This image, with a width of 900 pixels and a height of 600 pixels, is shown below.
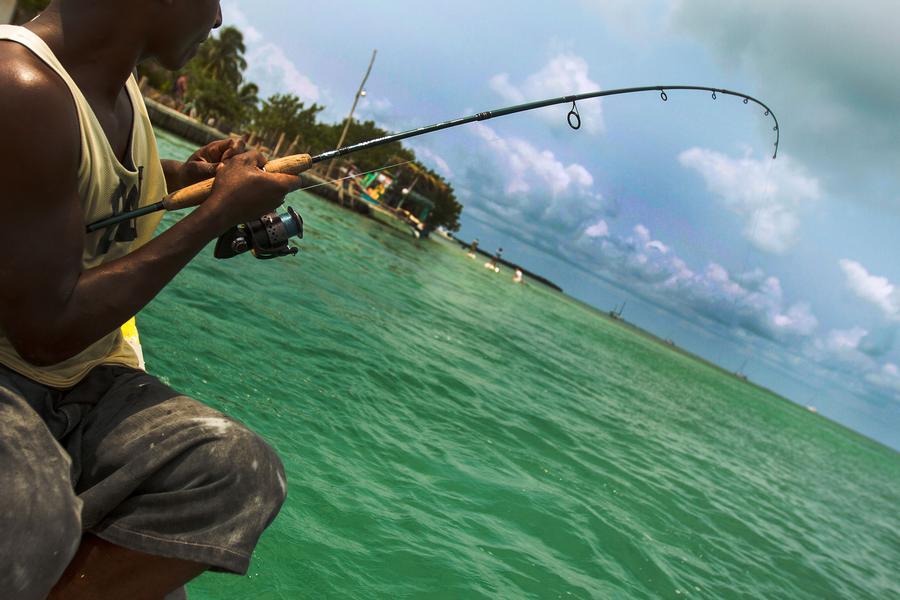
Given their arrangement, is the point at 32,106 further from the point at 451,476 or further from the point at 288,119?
the point at 288,119

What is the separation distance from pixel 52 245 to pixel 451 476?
4404 mm

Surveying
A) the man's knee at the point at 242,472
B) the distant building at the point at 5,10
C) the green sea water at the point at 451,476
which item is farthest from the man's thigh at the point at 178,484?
the distant building at the point at 5,10

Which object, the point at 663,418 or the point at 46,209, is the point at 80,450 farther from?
the point at 663,418

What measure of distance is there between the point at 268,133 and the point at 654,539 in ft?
200

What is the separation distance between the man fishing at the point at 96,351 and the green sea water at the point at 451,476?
4.78 feet

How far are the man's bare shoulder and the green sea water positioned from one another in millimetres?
2155

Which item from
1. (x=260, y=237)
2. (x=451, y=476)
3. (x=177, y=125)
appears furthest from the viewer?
(x=177, y=125)

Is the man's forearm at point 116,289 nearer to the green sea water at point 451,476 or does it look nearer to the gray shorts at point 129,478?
the gray shorts at point 129,478

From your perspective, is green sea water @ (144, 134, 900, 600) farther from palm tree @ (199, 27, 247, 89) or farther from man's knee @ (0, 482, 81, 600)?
palm tree @ (199, 27, 247, 89)

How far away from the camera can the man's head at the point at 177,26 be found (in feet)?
5.74

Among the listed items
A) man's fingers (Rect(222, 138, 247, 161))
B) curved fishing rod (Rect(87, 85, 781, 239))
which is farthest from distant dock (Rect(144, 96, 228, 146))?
man's fingers (Rect(222, 138, 247, 161))

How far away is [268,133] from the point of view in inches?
2416

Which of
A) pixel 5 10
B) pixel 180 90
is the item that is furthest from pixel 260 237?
pixel 180 90

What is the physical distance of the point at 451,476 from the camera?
5.52m
